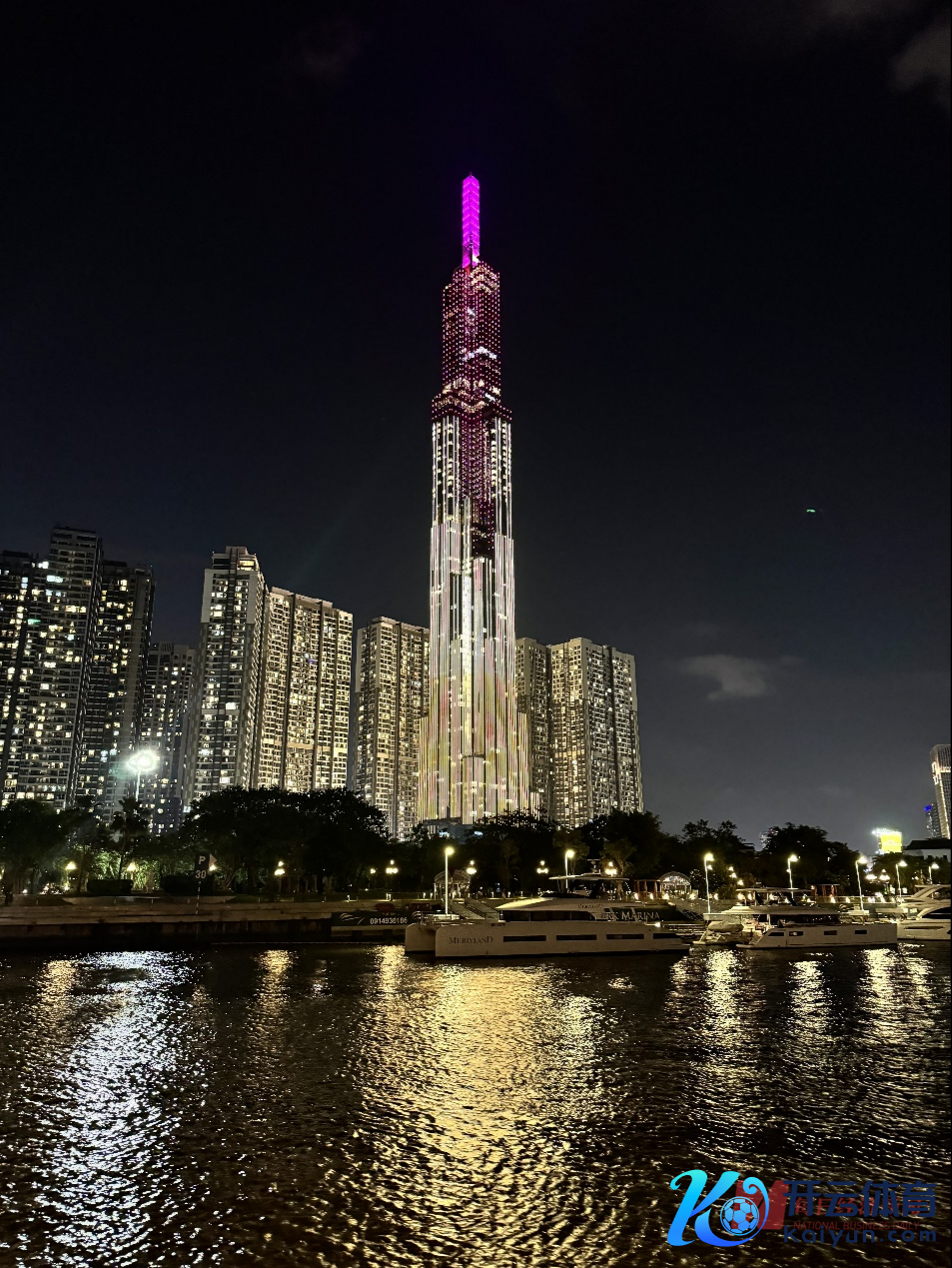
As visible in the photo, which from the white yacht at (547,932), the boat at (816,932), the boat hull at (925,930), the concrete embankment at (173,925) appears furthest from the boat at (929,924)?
the concrete embankment at (173,925)

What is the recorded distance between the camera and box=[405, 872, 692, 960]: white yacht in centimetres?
5184

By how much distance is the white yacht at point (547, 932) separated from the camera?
51.8m

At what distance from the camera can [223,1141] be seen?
18406mm

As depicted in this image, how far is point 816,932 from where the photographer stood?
6031 cm

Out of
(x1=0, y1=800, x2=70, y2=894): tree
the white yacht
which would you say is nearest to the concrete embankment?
(x1=0, y1=800, x2=70, y2=894): tree

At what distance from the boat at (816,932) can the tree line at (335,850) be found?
29444 mm

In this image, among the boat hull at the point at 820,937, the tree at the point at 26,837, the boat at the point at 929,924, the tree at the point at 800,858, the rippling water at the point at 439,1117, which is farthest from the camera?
the tree at the point at 800,858

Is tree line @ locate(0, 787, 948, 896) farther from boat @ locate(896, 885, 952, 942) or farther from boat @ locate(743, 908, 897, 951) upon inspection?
boat @ locate(896, 885, 952, 942)

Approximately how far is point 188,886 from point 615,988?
67.8 m

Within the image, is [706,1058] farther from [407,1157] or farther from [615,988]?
[615,988]

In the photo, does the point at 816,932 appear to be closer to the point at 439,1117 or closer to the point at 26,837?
the point at 439,1117

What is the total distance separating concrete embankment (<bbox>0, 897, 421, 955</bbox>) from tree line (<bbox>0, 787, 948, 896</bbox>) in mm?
18022

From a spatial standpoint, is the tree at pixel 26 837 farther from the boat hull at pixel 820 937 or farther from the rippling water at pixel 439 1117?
the boat hull at pixel 820 937

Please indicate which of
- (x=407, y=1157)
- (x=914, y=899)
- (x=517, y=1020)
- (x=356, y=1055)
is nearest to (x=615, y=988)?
(x=517, y=1020)
